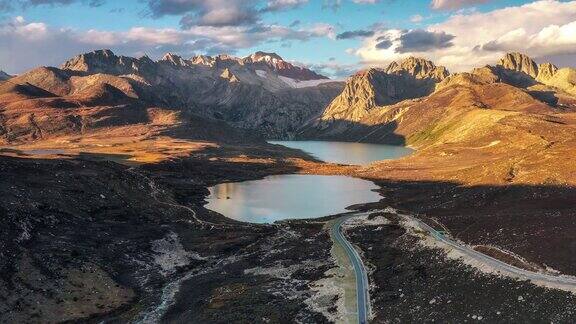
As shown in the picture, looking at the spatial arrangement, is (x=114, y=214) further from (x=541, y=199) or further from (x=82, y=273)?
(x=541, y=199)

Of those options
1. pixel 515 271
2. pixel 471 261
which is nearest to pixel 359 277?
pixel 471 261

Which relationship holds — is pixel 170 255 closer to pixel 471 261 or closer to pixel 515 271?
pixel 471 261

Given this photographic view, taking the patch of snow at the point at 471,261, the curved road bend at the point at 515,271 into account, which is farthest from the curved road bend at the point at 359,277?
the curved road bend at the point at 515,271

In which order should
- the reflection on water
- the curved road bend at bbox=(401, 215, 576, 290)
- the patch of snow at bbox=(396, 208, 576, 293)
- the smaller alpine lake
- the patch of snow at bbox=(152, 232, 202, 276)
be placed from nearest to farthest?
the patch of snow at bbox=(396, 208, 576, 293) → the curved road bend at bbox=(401, 215, 576, 290) → the patch of snow at bbox=(152, 232, 202, 276) → the smaller alpine lake → the reflection on water

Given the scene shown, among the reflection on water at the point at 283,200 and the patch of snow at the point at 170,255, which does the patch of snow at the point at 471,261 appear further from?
the reflection on water at the point at 283,200

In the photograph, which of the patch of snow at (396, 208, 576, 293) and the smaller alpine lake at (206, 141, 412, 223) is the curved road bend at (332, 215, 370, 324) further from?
the smaller alpine lake at (206, 141, 412, 223)

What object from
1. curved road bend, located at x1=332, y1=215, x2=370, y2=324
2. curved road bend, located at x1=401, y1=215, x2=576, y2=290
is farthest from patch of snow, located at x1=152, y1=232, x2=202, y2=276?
curved road bend, located at x1=401, y1=215, x2=576, y2=290

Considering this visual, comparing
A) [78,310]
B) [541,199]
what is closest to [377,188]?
[541,199]

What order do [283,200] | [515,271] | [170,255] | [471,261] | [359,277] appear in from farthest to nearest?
[283,200]
[170,255]
[359,277]
[471,261]
[515,271]
